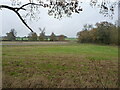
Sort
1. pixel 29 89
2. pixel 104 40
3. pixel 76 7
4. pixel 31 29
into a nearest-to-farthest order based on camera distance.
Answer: pixel 29 89, pixel 76 7, pixel 31 29, pixel 104 40

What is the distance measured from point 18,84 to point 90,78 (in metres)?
2.56

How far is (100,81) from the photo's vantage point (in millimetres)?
6027

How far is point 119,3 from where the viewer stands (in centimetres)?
739

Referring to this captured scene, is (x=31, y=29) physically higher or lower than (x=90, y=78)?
higher

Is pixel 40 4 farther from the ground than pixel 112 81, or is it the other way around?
pixel 40 4

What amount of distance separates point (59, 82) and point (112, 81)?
177cm

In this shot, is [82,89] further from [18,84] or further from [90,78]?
[18,84]

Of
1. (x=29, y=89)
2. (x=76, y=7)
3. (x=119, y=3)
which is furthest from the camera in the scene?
(x=76, y=7)

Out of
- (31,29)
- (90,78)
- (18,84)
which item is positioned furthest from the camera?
(31,29)

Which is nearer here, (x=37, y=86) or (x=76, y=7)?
(x=37, y=86)

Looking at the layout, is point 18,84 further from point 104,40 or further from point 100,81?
point 104,40

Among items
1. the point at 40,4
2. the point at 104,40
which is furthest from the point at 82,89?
the point at 104,40

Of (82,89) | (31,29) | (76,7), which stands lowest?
(82,89)

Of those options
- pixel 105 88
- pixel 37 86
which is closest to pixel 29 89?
pixel 37 86
